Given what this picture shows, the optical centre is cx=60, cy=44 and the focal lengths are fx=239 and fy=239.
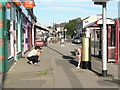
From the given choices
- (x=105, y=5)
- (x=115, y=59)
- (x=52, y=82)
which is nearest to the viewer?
(x=52, y=82)

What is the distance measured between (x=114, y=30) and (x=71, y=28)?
8744 centimetres

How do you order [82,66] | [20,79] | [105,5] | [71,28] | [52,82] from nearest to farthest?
[52,82] < [20,79] < [105,5] < [82,66] < [71,28]

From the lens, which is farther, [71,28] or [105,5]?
[71,28]

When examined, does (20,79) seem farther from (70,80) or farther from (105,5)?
(105,5)

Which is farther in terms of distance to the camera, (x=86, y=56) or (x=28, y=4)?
(x=28, y=4)

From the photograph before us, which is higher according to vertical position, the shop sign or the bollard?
the shop sign

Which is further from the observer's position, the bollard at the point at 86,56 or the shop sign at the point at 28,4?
the shop sign at the point at 28,4

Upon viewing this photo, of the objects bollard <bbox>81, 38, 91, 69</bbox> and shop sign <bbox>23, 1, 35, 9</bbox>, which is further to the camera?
shop sign <bbox>23, 1, 35, 9</bbox>

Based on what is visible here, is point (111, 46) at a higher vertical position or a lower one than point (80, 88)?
higher

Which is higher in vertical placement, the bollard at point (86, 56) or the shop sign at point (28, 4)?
the shop sign at point (28, 4)

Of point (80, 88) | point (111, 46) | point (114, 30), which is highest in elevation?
point (114, 30)

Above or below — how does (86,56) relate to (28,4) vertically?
below

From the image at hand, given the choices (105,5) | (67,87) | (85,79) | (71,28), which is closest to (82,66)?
(85,79)

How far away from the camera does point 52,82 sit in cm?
845
